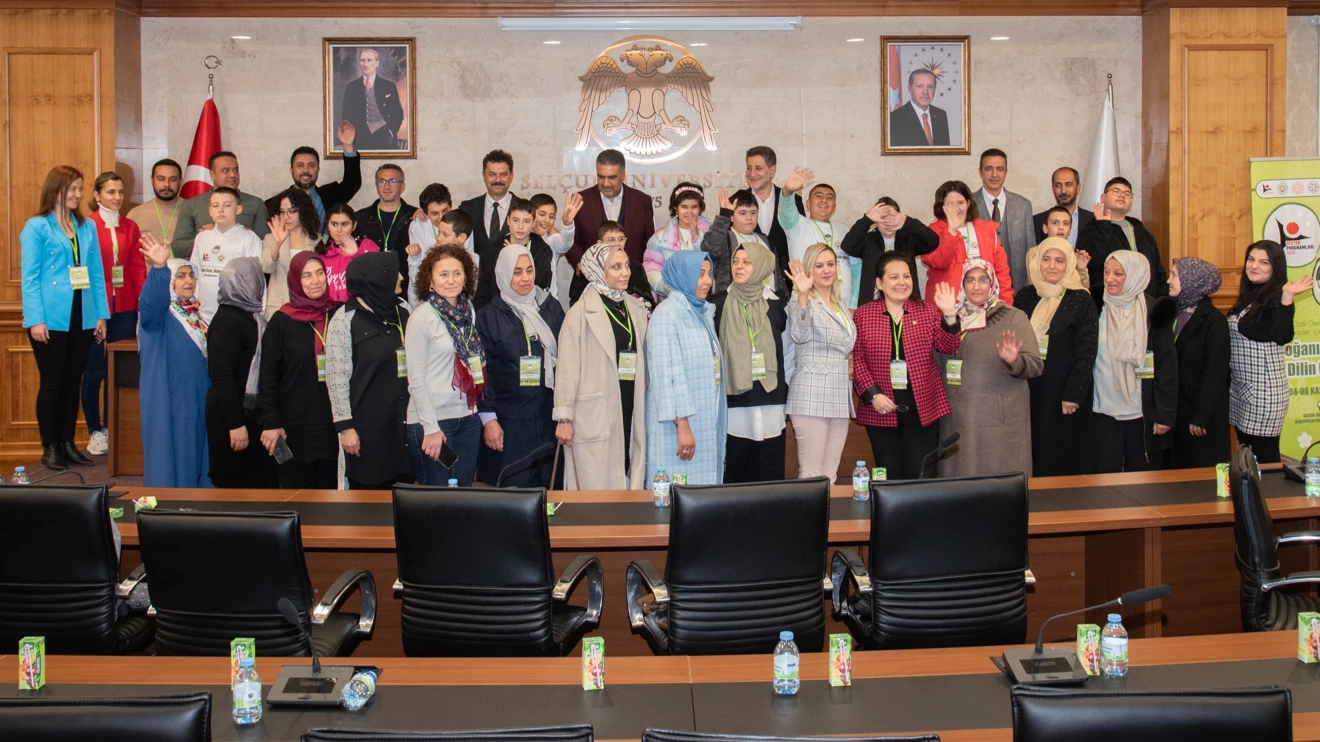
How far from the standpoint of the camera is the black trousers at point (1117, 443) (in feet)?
18.8

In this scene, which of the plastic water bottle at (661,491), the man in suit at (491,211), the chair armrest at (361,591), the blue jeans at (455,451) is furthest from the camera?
the man in suit at (491,211)

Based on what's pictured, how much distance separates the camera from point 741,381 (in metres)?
5.47

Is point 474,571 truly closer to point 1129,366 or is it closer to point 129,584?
point 129,584

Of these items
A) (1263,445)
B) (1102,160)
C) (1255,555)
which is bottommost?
(1255,555)

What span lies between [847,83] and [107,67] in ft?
17.3

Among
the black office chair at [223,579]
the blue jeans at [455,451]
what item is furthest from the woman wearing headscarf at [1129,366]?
the black office chair at [223,579]

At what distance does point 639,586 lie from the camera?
12.2 ft

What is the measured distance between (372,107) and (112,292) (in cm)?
226

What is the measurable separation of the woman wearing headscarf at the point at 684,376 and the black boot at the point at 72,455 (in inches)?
158

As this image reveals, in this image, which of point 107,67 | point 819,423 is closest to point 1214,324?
point 819,423

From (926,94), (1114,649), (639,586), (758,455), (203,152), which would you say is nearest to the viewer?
(1114,649)

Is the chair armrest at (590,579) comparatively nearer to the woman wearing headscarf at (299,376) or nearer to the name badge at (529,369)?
the name badge at (529,369)

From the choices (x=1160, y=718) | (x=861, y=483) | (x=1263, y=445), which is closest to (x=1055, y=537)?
(x=861, y=483)

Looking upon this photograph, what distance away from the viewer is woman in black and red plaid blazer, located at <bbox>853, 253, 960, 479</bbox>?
542cm
